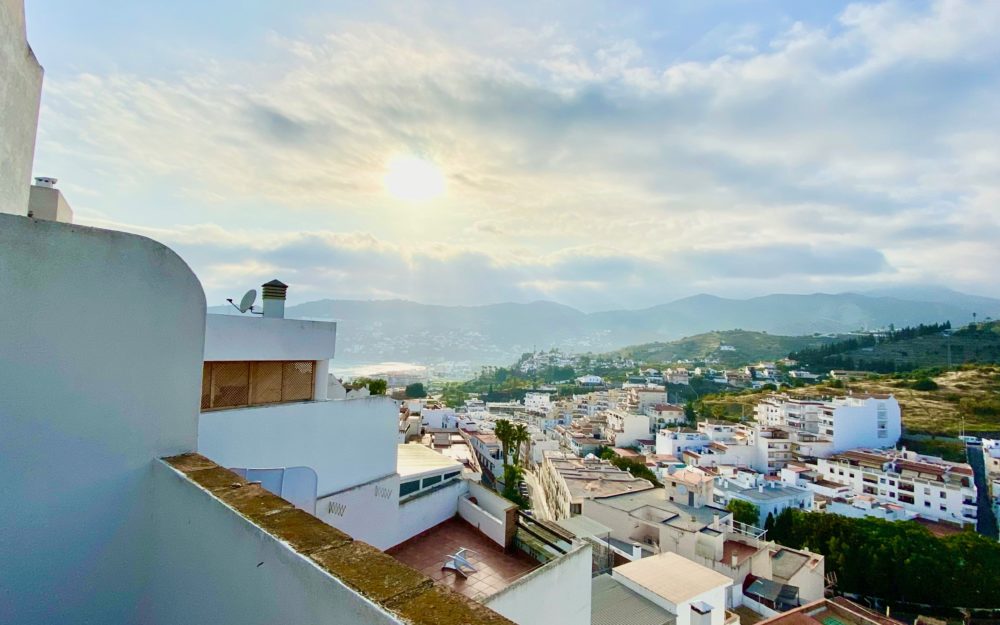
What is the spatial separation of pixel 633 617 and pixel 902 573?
17.3 m

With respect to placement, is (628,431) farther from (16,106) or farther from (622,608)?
(16,106)

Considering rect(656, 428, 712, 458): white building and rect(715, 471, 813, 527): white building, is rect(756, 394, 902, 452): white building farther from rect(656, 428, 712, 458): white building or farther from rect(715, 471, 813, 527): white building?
rect(715, 471, 813, 527): white building

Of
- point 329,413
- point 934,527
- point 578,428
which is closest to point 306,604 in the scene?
point 329,413

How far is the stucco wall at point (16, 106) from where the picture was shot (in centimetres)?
267

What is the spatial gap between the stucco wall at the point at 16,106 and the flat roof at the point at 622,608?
41.4ft

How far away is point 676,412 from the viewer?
193 feet

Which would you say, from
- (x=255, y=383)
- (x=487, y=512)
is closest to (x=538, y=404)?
(x=487, y=512)

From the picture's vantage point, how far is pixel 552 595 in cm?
544

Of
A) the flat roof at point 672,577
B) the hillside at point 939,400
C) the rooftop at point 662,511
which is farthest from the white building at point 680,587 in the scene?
the hillside at point 939,400

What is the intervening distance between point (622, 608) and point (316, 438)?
378 inches

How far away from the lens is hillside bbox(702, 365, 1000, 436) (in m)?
48.1

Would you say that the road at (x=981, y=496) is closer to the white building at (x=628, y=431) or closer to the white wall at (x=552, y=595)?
the white building at (x=628, y=431)

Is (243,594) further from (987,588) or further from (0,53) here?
(987,588)

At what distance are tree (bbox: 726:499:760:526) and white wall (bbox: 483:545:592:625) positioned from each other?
2593 cm
